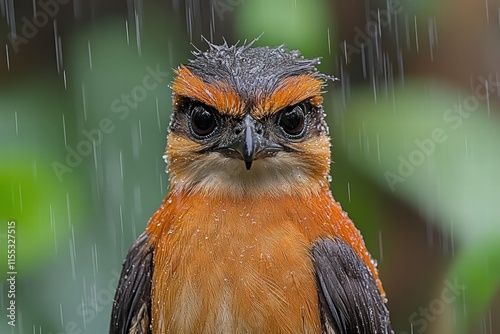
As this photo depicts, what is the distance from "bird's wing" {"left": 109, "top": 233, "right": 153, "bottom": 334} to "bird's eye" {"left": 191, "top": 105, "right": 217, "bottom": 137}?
59 centimetres

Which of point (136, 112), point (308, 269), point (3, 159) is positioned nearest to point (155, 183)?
point (136, 112)

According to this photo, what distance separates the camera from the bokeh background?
171 inches

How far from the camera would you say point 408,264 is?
4930mm

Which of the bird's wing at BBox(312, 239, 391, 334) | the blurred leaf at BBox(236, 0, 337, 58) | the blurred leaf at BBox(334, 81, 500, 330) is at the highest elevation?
the blurred leaf at BBox(236, 0, 337, 58)

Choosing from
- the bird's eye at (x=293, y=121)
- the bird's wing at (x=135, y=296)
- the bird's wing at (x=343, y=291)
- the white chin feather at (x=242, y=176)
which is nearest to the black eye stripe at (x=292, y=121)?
the bird's eye at (x=293, y=121)

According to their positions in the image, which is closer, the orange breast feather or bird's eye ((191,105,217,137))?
the orange breast feather

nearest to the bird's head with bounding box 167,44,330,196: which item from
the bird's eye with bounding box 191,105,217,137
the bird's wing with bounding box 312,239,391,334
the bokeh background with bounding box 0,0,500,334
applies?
the bird's eye with bounding box 191,105,217,137

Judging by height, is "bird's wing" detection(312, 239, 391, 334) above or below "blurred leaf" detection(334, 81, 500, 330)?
below

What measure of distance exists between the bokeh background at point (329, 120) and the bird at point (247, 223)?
354 mm

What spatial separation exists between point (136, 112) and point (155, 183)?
1.31 feet

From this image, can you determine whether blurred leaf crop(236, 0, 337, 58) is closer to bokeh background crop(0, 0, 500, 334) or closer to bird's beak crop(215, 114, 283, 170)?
bokeh background crop(0, 0, 500, 334)

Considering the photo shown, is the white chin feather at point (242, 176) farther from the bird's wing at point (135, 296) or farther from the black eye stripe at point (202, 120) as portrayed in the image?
the bird's wing at point (135, 296)

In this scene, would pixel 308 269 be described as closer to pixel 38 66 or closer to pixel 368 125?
pixel 368 125

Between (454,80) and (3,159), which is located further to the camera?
(454,80)
